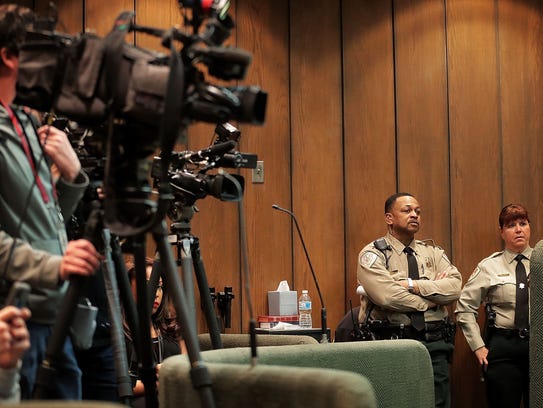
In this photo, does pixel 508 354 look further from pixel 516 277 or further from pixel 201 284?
pixel 201 284

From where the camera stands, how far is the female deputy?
5.50 meters

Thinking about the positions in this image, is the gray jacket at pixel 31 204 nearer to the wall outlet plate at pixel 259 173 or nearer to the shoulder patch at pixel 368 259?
the shoulder patch at pixel 368 259

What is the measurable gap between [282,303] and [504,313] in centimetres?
137

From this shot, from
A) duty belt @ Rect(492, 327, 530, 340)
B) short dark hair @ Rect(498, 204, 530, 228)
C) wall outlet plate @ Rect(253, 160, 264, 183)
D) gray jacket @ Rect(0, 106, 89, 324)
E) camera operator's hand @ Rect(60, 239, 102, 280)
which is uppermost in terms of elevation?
wall outlet plate @ Rect(253, 160, 264, 183)

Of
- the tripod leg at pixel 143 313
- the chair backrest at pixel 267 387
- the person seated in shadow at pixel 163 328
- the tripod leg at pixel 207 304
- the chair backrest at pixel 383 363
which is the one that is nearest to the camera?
the chair backrest at pixel 267 387

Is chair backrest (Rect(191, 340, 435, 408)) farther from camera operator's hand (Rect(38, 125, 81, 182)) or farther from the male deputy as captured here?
the male deputy

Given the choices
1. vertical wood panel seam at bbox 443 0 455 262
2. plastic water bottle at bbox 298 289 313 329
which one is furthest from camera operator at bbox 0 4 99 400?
vertical wood panel seam at bbox 443 0 455 262

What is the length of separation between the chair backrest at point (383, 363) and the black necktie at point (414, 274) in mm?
2597

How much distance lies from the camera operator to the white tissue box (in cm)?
356

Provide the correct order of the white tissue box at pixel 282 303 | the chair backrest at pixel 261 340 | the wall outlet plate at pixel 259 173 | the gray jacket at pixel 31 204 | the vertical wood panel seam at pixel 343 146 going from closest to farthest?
the gray jacket at pixel 31 204 → the chair backrest at pixel 261 340 → the white tissue box at pixel 282 303 → the wall outlet plate at pixel 259 173 → the vertical wood panel seam at pixel 343 146

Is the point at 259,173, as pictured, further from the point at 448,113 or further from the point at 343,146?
the point at 448,113

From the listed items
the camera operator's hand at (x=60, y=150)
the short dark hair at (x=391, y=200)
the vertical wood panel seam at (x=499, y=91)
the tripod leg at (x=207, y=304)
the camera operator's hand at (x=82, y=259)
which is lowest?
the tripod leg at (x=207, y=304)

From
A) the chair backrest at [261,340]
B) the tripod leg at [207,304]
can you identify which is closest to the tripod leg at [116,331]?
the tripod leg at [207,304]

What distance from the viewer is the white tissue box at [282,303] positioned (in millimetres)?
5770
